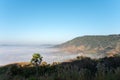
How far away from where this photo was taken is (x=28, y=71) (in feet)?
56.2

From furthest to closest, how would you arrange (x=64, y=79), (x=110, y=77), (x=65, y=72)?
(x=65, y=72)
(x=64, y=79)
(x=110, y=77)

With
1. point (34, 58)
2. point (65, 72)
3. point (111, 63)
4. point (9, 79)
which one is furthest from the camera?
point (34, 58)

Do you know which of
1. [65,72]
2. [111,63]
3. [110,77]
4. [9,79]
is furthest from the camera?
[111,63]

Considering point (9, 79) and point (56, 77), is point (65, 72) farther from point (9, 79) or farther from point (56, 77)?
point (9, 79)

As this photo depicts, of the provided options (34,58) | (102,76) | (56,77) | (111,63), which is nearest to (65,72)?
(56,77)

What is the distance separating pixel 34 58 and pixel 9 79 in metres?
11.6

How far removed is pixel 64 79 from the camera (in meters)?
9.84

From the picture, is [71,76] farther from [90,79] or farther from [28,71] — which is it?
[28,71]

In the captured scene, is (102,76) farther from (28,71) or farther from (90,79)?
(28,71)

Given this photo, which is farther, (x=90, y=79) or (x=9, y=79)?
(x=9, y=79)

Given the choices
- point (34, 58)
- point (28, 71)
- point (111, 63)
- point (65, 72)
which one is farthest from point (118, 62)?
point (34, 58)

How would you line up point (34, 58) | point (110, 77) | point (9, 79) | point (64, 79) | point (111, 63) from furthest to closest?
point (34, 58), point (111, 63), point (9, 79), point (64, 79), point (110, 77)

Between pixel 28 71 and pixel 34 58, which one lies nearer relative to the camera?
pixel 28 71

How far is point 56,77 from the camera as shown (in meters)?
10.4
